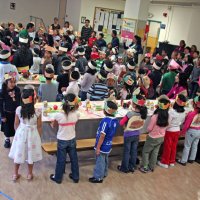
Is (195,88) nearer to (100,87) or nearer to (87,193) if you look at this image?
(100,87)

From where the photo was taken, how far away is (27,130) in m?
3.90

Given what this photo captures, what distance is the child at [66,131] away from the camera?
12.9 ft

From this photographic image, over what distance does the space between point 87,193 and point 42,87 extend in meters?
2.07

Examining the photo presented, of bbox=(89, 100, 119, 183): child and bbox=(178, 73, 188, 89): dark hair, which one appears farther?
bbox=(178, 73, 188, 89): dark hair

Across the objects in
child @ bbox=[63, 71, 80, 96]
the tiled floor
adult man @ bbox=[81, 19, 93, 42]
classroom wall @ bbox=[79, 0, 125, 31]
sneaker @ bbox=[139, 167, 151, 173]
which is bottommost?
the tiled floor

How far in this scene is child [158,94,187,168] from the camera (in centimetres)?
490

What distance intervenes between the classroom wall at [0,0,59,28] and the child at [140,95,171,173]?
474 inches

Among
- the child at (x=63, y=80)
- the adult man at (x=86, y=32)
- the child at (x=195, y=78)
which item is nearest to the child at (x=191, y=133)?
the child at (x=63, y=80)

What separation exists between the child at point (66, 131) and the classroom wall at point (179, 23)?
10.5 m

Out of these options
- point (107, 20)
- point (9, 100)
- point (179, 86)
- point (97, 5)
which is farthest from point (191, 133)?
point (97, 5)

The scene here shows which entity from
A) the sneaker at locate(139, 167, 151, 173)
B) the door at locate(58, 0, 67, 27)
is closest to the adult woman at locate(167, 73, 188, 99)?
the sneaker at locate(139, 167, 151, 173)

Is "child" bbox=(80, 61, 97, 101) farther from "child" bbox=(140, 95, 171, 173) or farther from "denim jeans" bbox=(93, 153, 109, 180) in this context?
"denim jeans" bbox=(93, 153, 109, 180)

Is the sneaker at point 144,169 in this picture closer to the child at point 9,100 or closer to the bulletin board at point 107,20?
the child at point 9,100

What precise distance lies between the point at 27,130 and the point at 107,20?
45.4 feet
